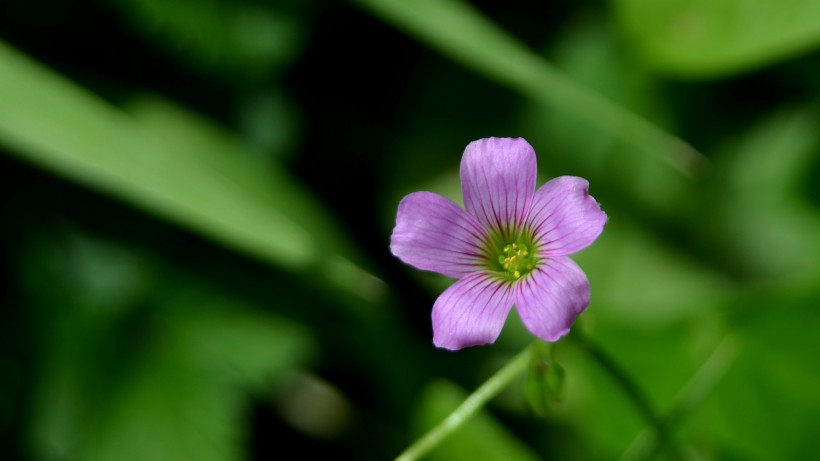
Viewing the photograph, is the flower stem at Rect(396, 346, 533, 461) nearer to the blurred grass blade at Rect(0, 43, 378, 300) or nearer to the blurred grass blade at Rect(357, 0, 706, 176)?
the blurred grass blade at Rect(0, 43, 378, 300)

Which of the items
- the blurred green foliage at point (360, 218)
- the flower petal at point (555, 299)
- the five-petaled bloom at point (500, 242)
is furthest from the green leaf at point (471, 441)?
the flower petal at point (555, 299)

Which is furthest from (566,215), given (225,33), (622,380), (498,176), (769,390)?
(225,33)

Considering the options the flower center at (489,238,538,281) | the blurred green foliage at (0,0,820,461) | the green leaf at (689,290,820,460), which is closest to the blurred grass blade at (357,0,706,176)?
the blurred green foliage at (0,0,820,461)

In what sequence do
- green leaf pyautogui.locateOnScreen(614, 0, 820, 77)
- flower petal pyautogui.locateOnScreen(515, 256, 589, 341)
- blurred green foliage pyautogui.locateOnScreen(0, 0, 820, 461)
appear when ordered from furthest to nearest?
blurred green foliage pyautogui.locateOnScreen(0, 0, 820, 461) < green leaf pyautogui.locateOnScreen(614, 0, 820, 77) < flower petal pyautogui.locateOnScreen(515, 256, 589, 341)

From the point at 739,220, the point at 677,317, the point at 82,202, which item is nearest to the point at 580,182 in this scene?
the point at 677,317

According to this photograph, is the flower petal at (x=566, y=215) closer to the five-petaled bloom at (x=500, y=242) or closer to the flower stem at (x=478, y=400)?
the five-petaled bloom at (x=500, y=242)

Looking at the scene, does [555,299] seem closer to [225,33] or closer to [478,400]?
[478,400]
